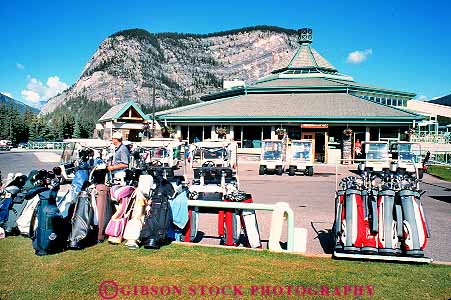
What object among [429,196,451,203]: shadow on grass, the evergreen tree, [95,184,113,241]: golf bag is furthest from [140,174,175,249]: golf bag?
the evergreen tree

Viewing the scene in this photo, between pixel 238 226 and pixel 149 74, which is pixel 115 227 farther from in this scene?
pixel 149 74

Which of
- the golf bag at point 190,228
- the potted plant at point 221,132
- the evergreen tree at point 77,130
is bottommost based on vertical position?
the golf bag at point 190,228

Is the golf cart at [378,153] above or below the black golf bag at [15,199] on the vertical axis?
above

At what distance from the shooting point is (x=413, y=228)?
17.7ft

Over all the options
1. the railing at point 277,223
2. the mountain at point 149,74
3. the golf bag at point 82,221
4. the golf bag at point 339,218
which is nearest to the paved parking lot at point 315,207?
the railing at point 277,223

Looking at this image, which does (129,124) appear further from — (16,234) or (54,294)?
(54,294)

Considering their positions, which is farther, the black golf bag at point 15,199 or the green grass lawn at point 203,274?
the black golf bag at point 15,199

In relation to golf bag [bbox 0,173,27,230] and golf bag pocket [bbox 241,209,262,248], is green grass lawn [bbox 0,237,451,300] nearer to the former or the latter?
golf bag pocket [bbox 241,209,262,248]

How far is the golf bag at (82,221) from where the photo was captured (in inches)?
234

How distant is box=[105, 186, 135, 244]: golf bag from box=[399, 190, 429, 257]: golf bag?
4179mm

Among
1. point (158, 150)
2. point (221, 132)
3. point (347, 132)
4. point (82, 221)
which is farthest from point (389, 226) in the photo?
point (221, 132)

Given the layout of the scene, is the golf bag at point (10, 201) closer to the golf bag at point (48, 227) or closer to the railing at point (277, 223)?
the golf bag at point (48, 227)

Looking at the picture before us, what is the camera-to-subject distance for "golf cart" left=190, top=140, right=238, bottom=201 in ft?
30.0

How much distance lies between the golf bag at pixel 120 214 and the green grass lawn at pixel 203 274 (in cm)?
29
